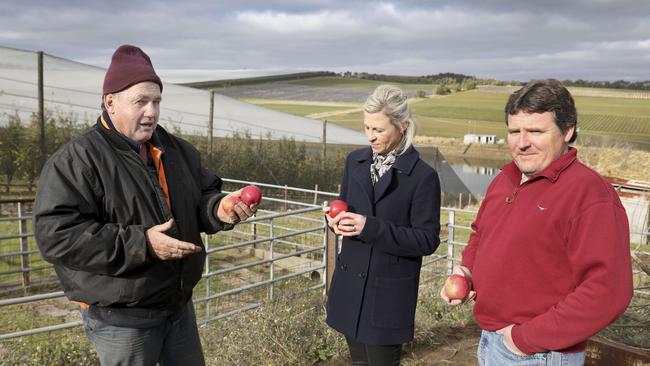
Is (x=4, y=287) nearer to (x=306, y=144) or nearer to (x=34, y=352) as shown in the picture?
(x=34, y=352)

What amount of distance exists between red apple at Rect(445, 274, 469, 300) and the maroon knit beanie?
139 centimetres

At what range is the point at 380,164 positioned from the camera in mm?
2521

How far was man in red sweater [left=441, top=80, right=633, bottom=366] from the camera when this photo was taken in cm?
151

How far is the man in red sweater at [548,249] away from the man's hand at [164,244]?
3.52 feet

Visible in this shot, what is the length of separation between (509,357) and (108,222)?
152 cm

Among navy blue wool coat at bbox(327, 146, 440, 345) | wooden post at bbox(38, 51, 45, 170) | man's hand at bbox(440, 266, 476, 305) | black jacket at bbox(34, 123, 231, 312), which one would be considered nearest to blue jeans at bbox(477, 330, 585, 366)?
man's hand at bbox(440, 266, 476, 305)

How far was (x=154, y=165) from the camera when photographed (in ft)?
6.91

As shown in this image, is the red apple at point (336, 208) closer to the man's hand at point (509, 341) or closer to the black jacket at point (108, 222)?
the black jacket at point (108, 222)

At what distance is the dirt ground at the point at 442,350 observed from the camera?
150 inches

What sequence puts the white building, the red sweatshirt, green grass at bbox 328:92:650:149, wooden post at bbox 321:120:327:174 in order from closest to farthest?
the red sweatshirt
wooden post at bbox 321:120:327:174
green grass at bbox 328:92:650:149
the white building

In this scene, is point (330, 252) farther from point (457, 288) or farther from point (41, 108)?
point (41, 108)

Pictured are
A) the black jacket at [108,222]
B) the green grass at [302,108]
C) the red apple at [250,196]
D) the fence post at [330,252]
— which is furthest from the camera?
the green grass at [302,108]

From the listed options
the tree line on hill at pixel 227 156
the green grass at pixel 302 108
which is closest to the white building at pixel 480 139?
the green grass at pixel 302 108

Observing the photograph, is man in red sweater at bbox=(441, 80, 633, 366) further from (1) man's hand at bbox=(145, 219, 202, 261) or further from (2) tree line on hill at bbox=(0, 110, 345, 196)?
(2) tree line on hill at bbox=(0, 110, 345, 196)
